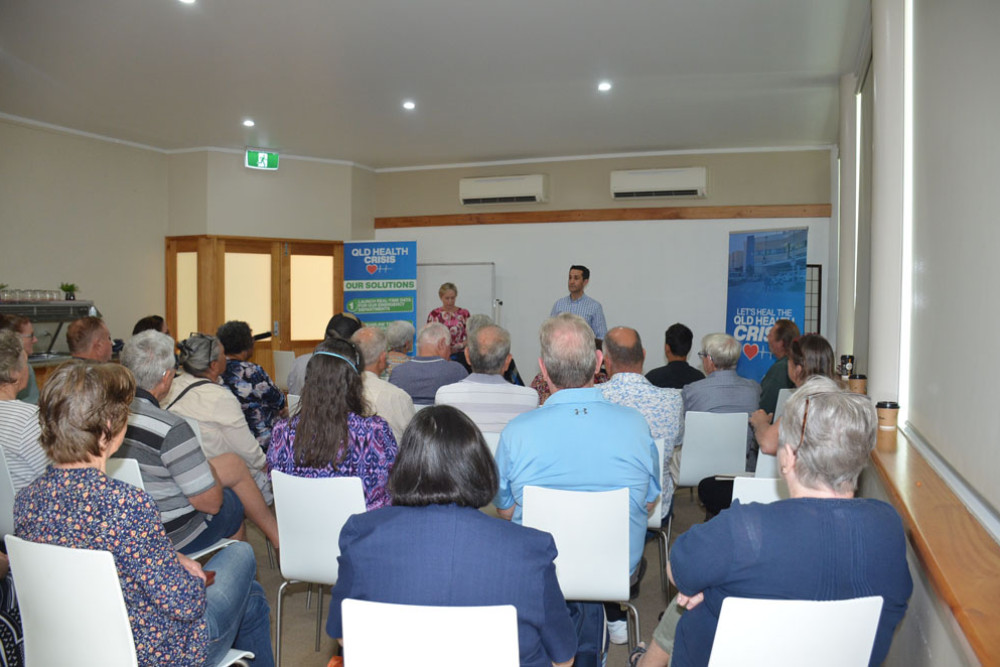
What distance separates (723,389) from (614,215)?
17.2 ft

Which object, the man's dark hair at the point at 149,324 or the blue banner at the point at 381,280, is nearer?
the man's dark hair at the point at 149,324

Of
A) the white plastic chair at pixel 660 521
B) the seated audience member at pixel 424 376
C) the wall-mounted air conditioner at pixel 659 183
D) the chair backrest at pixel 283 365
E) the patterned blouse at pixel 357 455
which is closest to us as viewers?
the patterned blouse at pixel 357 455

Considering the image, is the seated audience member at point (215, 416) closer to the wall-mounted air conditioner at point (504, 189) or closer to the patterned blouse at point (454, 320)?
the patterned blouse at point (454, 320)

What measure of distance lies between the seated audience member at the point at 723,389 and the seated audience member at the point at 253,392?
7.34ft

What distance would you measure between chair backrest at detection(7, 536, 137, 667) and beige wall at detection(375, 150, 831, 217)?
7.93 m

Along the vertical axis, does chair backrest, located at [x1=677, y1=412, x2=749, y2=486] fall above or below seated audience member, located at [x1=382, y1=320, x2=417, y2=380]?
below

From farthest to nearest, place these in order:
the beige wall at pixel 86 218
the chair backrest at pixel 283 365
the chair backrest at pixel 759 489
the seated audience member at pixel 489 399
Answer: the beige wall at pixel 86 218 < the chair backrest at pixel 283 365 < the seated audience member at pixel 489 399 < the chair backrest at pixel 759 489

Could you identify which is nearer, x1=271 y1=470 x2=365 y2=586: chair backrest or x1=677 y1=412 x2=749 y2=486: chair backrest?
x1=271 y1=470 x2=365 y2=586: chair backrest

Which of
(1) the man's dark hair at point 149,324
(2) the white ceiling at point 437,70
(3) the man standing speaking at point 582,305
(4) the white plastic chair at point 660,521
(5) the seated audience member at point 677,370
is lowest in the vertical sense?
(4) the white plastic chair at point 660,521

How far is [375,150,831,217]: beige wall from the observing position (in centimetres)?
832

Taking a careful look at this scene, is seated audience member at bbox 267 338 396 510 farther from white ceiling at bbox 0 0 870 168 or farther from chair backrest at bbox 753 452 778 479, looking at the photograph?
white ceiling at bbox 0 0 870 168

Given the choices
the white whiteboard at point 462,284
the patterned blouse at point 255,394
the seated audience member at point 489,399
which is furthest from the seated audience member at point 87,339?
the white whiteboard at point 462,284

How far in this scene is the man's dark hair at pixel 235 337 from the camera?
404 centimetres

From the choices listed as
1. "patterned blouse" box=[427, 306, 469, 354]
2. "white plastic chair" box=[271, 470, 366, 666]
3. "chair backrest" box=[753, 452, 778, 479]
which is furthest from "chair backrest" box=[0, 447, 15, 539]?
"patterned blouse" box=[427, 306, 469, 354]
